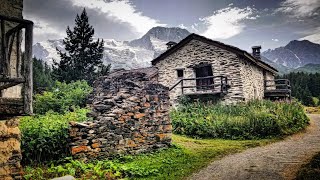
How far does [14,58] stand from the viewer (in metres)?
4.82

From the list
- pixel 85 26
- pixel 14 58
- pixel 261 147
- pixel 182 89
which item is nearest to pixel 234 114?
pixel 261 147

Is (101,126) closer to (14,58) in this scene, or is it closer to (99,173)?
(99,173)

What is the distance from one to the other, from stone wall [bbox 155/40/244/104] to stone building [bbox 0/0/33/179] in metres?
14.0

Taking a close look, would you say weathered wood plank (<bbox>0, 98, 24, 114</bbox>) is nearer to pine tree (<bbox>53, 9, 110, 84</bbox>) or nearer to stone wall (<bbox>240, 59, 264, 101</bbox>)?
stone wall (<bbox>240, 59, 264, 101</bbox>)

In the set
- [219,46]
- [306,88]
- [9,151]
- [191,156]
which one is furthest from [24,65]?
[306,88]

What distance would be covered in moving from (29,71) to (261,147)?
25.4 ft

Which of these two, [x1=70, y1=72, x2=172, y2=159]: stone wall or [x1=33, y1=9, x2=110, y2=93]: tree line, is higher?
[x1=33, y1=9, x2=110, y2=93]: tree line

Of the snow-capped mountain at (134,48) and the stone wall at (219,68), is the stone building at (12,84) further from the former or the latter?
the snow-capped mountain at (134,48)

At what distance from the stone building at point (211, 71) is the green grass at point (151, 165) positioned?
8185mm

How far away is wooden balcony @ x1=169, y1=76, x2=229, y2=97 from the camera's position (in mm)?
A: 16297

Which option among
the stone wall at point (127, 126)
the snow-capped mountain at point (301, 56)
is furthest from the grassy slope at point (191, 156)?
the snow-capped mountain at point (301, 56)

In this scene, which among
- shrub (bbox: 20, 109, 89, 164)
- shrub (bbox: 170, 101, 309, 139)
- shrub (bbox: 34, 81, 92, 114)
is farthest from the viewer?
shrub (bbox: 34, 81, 92, 114)

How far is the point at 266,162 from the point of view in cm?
627

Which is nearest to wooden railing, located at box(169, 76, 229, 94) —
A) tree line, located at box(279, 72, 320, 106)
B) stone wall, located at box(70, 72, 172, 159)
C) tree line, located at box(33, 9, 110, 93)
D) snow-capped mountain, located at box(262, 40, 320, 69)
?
stone wall, located at box(70, 72, 172, 159)
